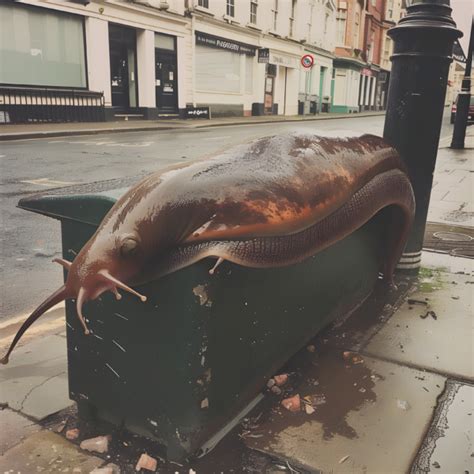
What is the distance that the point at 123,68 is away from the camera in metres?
21.7

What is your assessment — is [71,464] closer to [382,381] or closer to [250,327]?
[250,327]

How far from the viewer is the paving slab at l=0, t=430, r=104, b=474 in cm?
188

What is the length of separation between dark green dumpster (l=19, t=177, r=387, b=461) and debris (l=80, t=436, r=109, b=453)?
10 centimetres

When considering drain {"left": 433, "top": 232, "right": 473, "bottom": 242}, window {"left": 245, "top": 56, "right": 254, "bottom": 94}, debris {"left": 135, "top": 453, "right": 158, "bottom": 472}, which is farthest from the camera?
window {"left": 245, "top": 56, "right": 254, "bottom": 94}

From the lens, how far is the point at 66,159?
10.4m

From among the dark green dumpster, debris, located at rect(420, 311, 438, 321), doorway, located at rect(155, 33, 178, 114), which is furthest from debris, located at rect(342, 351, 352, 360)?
doorway, located at rect(155, 33, 178, 114)

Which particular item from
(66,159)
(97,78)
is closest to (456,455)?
(66,159)

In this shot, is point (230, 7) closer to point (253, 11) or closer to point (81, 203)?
point (253, 11)

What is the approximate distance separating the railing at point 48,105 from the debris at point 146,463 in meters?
17.0

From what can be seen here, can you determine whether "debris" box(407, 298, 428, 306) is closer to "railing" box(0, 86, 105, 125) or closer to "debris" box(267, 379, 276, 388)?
"debris" box(267, 379, 276, 388)

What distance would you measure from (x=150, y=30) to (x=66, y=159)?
43.7ft

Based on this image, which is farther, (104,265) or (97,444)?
(97,444)

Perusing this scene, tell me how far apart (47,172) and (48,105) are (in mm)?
10308

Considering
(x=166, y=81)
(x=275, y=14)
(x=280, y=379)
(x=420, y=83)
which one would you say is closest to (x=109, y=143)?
(x=166, y=81)
